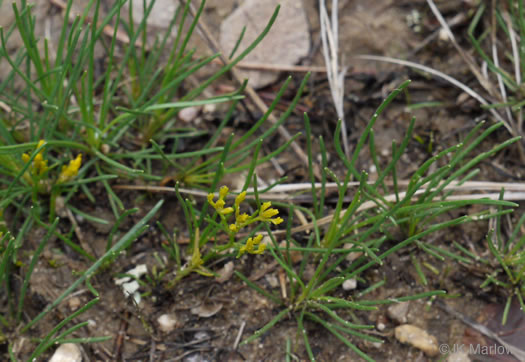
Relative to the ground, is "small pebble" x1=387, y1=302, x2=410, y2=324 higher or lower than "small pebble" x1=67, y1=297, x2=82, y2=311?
lower

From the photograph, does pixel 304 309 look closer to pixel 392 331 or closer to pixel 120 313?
pixel 392 331

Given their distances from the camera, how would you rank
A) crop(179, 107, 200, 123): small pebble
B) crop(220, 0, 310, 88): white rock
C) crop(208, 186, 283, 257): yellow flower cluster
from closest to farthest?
crop(208, 186, 283, 257): yellow flower cluster < crop(179, 107, 200, 123): small pebble < crop(220, 0, 310, 88): white rock

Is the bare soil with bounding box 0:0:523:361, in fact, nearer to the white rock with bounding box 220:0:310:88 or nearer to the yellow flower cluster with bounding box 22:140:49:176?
the white rock with bounding box 220:0:310:88

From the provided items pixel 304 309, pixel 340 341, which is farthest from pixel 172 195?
pixel 340 341

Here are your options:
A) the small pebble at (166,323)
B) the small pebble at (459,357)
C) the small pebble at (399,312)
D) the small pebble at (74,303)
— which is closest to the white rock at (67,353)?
the small pebble at (74,303)

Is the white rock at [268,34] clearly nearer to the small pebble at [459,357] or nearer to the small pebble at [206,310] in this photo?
the small pebble at [206,310]

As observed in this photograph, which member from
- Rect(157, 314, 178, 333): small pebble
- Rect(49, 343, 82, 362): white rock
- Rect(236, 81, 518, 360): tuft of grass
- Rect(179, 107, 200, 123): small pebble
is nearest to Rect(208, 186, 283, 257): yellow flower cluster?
Rect(236, 81, 518, 360): tuft of grass
